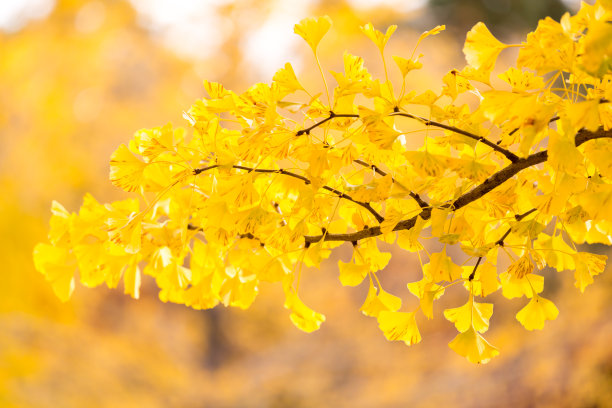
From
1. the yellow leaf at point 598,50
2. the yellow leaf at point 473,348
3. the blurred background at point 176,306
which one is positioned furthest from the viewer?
the blurred background at point 176,306

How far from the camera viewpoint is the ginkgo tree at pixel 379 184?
0.84 ft

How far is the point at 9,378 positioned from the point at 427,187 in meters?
2.10

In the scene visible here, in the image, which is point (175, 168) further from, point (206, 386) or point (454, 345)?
point (206, 386)

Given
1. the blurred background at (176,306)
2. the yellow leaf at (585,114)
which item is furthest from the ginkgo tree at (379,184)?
the blurred background at (176,306)

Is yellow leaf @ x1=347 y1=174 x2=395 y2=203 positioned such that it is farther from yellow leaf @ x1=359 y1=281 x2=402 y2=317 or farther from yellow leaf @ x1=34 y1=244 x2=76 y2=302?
yellow leaf @ x1=34 y1=244 x2=76 y2=302

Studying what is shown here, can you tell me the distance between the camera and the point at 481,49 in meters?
0.27

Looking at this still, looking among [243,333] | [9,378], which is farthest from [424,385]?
[9,378]

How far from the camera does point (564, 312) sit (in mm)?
1793

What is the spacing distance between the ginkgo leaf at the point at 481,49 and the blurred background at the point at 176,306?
1578mm

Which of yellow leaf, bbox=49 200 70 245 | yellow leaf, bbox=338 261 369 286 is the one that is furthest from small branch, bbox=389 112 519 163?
yellow leaf, bbox=49 200 70 245

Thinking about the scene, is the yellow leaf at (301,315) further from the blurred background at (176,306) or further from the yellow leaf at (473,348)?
the blurred background at (176,306)

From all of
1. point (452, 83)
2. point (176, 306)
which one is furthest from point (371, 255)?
point (176, 306)

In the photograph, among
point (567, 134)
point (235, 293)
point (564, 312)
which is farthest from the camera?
point (564, 312)

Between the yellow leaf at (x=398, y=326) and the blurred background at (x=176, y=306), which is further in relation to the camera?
the blurred background at (x=176, y=306)
